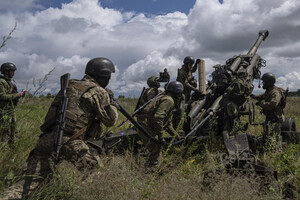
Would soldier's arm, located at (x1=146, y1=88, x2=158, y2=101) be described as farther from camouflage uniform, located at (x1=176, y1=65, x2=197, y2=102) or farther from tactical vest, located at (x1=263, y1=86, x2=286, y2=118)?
tactical vest, located at (x1=263, y1=86, x2=286, y2=118)

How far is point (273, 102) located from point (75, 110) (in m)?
4.75

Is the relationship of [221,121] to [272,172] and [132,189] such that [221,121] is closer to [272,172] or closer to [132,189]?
[272,172]

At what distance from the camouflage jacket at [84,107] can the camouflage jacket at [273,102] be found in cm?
430

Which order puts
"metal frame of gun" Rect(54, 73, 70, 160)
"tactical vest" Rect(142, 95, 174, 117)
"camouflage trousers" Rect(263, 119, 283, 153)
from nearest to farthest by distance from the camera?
"metal frame of gun" Rect(54, 73, 70, 160) < "tactical vest" Rect(142, 95, 174, 117) < "camouflage trousers" Rect(263, 119, 283, 153)

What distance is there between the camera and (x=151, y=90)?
24.6ft

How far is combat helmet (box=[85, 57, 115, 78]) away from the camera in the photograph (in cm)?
345

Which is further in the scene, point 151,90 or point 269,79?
point 151,90

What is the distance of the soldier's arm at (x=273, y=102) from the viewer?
20.8 ft

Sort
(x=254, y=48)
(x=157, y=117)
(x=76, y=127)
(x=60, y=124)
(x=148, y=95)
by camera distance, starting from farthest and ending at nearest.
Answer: (x=254, y=48)
(x=148, y=95)
(x=157, y=117)
(x=76, y=127)
(x=60, y=124)

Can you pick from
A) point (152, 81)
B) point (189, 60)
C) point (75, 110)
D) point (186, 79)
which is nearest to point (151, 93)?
point (152, 81)

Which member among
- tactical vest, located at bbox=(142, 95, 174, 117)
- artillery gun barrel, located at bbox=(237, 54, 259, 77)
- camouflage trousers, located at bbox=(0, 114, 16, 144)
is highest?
artillery gun barrel, located at bbox=(237, 54, 259, 77)

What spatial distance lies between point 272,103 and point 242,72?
117 cm

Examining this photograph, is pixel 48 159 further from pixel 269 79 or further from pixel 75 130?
pixel 269 79

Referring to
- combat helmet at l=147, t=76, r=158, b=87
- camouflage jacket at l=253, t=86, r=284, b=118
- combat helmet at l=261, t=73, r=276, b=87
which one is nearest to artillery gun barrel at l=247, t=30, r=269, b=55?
combat helmet at l=261, t=73, r=276, b=87
